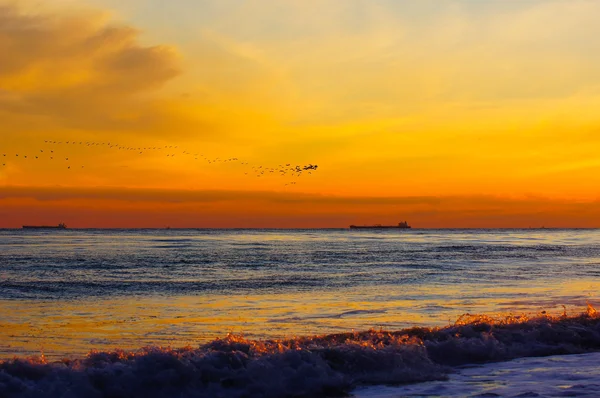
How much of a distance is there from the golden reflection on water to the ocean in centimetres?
6

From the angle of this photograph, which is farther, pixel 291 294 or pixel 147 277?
pixel 147 277

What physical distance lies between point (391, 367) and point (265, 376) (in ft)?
9.05

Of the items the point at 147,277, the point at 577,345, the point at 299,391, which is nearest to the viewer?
the point at 299,391

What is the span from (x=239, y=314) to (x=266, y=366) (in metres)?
9.47

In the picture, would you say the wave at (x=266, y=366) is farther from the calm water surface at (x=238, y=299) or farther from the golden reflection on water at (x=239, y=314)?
the calm water surface at (x=238, y=299)

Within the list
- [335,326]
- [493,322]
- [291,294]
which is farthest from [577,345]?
[291,294]

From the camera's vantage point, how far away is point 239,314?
21750 mm

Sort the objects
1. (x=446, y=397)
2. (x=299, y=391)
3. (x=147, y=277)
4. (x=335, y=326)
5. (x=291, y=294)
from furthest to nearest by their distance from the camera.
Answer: (x=147, y=277), (x=291, y=294), (x=335, y=326), (x=299, y=391), (x=446, y=397)

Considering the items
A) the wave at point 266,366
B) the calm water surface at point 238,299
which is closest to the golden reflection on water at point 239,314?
the calm water surface at point 238,299

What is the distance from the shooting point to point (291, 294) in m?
28.0

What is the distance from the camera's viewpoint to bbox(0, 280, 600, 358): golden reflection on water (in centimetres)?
1696

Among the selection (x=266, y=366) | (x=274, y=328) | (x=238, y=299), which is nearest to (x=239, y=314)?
(x=274, y=328)

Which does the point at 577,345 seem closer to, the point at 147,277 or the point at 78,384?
the point at 78,384

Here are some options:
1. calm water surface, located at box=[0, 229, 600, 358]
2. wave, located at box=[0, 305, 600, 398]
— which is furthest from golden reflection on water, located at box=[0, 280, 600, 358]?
wave, located at box=[0, 305, 600, 398]
